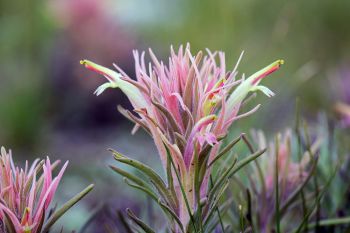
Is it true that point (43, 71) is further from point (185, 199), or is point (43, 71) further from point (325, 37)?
point (185, 199)

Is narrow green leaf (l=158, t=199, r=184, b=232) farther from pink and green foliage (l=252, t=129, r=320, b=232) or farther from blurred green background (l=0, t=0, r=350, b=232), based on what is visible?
blurred green background (l=0, t=0, r=350, b=232)

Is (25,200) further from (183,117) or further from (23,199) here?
(183,117)

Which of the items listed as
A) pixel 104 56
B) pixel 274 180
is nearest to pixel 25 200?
pixel 274 180

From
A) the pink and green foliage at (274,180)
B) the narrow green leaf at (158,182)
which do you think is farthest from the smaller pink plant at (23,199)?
the pink and green foliage at (274,180)

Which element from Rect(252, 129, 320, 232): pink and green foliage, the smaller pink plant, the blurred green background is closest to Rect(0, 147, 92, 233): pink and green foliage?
the smaller pink plant

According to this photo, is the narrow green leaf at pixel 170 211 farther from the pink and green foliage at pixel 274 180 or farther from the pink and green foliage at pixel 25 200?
the pink and green foliage at pixel 274 180

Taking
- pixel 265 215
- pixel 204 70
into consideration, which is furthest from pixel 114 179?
pixel 204 70

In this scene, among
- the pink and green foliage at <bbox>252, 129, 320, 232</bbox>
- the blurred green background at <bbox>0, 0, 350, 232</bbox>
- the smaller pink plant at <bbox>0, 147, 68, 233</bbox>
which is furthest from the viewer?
the blurred green background at <bbox>0, 0, 350, 232</bbox>
